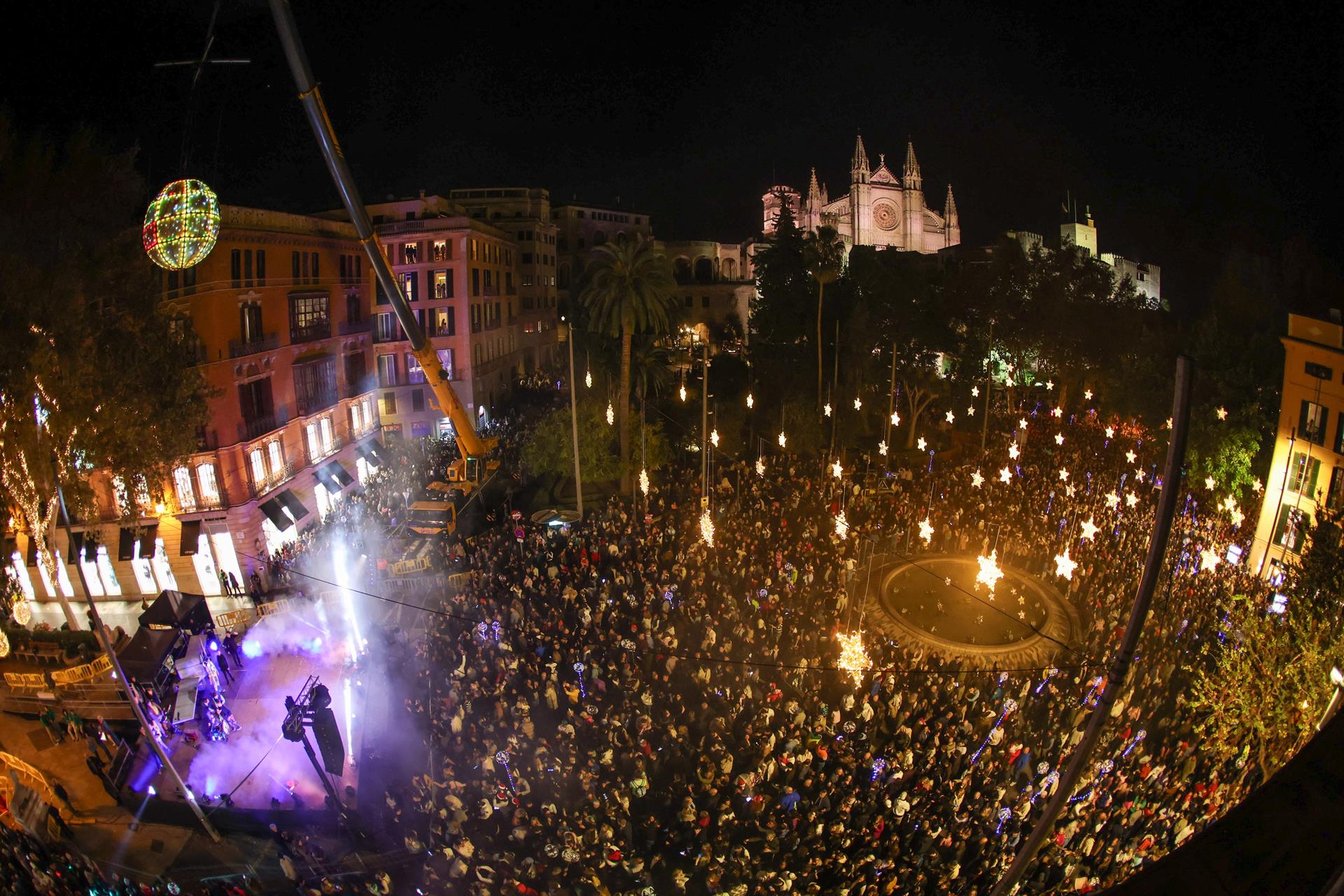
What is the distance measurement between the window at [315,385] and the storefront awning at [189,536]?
21.6 ft

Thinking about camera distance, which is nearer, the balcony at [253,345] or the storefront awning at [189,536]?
the storefront awning at [189,536]

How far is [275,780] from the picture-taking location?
559 inches

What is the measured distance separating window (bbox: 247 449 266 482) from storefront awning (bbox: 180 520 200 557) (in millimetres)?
2317

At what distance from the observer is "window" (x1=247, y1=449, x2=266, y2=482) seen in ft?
79.7

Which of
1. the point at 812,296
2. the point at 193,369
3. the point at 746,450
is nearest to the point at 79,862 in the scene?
the point at 193,369

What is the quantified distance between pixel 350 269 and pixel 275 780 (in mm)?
25508

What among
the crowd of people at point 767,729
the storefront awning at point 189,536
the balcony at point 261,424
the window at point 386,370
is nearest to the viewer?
the crowd of people at point 767,729

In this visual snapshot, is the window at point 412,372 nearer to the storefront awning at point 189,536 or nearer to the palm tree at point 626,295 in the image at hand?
the palm tree at point 626,295

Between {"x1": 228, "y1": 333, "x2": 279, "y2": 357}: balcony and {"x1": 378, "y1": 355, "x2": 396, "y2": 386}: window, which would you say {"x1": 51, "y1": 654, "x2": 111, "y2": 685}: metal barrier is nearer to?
{"x1": 228, "y1": 333, "x2": 279, "y2": 357}: balcony

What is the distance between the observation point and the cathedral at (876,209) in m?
93.9

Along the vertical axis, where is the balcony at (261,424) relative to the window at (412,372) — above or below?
below

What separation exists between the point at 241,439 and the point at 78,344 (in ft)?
25.7

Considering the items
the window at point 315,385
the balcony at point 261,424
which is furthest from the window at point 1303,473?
the window at point 315,385

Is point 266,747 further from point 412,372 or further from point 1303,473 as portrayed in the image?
point 1303,473
